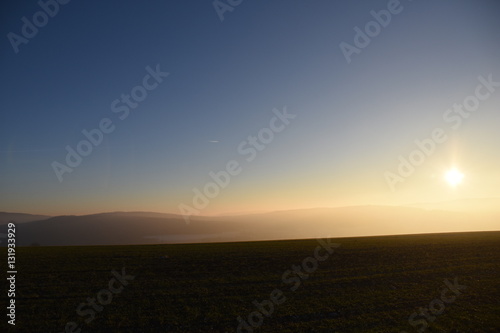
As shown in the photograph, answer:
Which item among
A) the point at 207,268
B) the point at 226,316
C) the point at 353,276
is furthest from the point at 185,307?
the point at 353,276

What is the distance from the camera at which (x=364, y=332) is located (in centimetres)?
1495

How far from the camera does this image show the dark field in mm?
15883

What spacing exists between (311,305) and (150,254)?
2393 cm

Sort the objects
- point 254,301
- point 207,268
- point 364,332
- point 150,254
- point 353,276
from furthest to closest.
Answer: point 150,254, point 207,268, point 353,276, point 254,301, point 364,332

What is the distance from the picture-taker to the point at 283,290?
70.5 ft

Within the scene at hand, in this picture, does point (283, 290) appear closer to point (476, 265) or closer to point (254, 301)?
point (254, 301)

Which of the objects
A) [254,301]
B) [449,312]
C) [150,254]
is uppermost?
[150,254]

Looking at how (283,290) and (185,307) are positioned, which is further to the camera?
(283,290)

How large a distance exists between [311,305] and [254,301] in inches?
146

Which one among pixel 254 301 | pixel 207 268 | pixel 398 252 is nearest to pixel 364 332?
pixel 254 301

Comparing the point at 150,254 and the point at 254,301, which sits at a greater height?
the point at 150,254

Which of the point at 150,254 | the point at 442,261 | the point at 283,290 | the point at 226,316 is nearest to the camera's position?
the point at 226,316

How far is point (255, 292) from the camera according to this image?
20844 mm

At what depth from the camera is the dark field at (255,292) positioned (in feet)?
52.1
